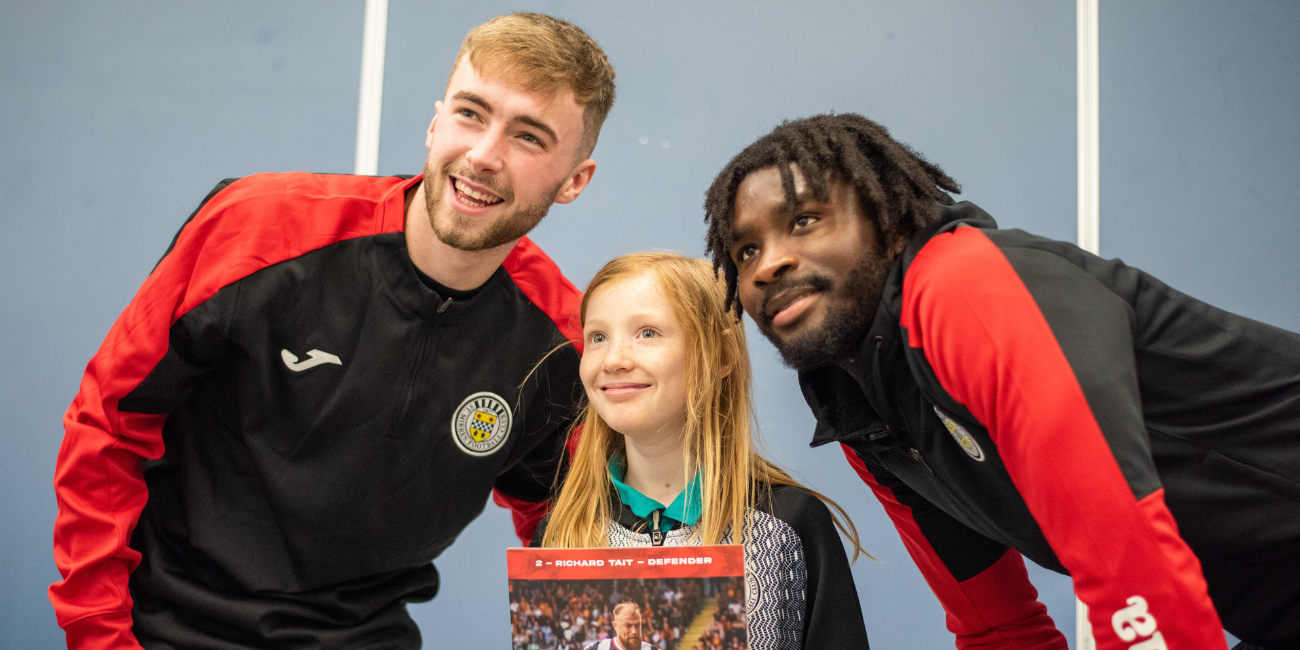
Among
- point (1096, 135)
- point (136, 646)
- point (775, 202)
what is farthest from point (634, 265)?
point (1096, 135)

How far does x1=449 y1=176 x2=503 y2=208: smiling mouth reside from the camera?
1.21 meters

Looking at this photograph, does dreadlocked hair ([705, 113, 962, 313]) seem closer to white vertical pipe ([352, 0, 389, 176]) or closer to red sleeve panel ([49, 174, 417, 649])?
red sleeve panel ([49, 174, 417, 649])

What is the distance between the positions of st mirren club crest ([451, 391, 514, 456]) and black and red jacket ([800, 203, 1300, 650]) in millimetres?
518

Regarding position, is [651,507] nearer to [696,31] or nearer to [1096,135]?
[696,31]

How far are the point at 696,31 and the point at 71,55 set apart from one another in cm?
137

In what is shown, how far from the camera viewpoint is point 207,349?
1.17 metres

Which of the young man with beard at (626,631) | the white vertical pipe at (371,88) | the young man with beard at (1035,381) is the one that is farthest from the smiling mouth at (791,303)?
the white vertical pipe at (371,88)

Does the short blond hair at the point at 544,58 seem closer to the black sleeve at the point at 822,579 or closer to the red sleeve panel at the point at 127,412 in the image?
the red sleeve panel at the point at 127,412

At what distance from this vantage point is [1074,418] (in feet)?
2.46

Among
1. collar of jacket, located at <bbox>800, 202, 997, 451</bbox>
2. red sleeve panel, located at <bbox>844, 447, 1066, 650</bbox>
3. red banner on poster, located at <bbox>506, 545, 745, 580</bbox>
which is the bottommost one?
red sleeve panel, located at <bbox>844, 447, 1066, 650</bbox>

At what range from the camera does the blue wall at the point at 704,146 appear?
5.66 feet

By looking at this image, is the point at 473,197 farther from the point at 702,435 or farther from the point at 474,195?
the point at 702,435

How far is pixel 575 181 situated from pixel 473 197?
0.19 meters

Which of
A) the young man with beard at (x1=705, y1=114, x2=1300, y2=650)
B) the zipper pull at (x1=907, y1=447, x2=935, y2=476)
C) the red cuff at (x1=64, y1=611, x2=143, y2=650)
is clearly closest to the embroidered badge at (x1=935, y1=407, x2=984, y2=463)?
the young man with beard at (x1=705, y1=114, x2=1300, y2=650)
